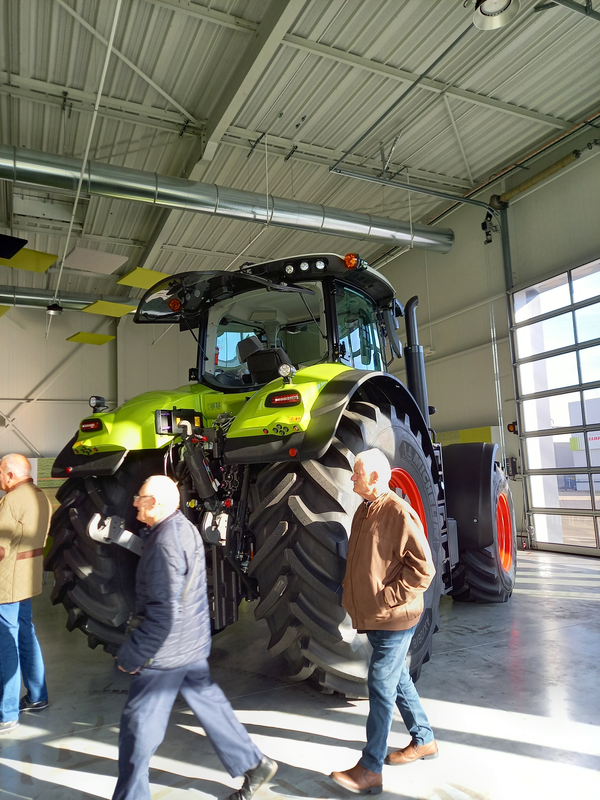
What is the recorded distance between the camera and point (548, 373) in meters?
9.07

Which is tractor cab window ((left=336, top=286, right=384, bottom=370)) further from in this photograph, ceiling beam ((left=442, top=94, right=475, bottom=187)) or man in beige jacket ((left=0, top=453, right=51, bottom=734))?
ceiling beam ((left=442, top=94, right=475, bottom=187))

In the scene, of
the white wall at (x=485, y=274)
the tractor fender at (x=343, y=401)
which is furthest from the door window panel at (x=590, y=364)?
the tractor fender at (x=343, y=401)

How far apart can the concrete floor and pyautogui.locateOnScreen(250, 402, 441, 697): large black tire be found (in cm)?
36

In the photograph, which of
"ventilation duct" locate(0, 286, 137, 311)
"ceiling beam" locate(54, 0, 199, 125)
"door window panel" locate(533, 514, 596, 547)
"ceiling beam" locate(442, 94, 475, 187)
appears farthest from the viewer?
"ventilation duct" locate(0, 286, 137, 311)

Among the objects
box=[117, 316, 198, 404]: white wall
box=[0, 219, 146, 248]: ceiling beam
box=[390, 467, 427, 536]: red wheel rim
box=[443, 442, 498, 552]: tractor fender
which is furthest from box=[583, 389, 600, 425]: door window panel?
box=[117, 316, 198, 404]: white wall

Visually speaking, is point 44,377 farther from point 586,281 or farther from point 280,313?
point 586,281

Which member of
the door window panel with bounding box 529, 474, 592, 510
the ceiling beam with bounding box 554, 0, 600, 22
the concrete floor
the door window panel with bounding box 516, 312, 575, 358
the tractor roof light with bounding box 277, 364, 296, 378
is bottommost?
the concrete floor

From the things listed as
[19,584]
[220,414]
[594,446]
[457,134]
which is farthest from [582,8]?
[19,584]

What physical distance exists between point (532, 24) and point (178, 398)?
6.14m

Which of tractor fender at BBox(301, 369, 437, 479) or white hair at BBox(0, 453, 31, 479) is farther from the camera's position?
white hair at BBox(0, 453, 31, 479)

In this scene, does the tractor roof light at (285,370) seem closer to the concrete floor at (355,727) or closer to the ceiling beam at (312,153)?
the concrete floor at (355,727)

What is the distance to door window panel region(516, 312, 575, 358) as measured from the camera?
8.73 meters

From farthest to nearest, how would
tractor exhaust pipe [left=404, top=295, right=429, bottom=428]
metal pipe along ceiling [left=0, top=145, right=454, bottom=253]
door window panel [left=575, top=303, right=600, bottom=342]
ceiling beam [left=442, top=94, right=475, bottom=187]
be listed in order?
door window panel [left=575, top=303, right=600, bottom=342], ceiling beam [left=442, top=94, right=475, bottom=187], metal pipe along ceiling [left=0, top=145, right=454, bottom=253], tractor exhaust pipe [left=404, top=295, right=429, bottom=428]

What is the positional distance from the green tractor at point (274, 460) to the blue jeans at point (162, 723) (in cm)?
53
